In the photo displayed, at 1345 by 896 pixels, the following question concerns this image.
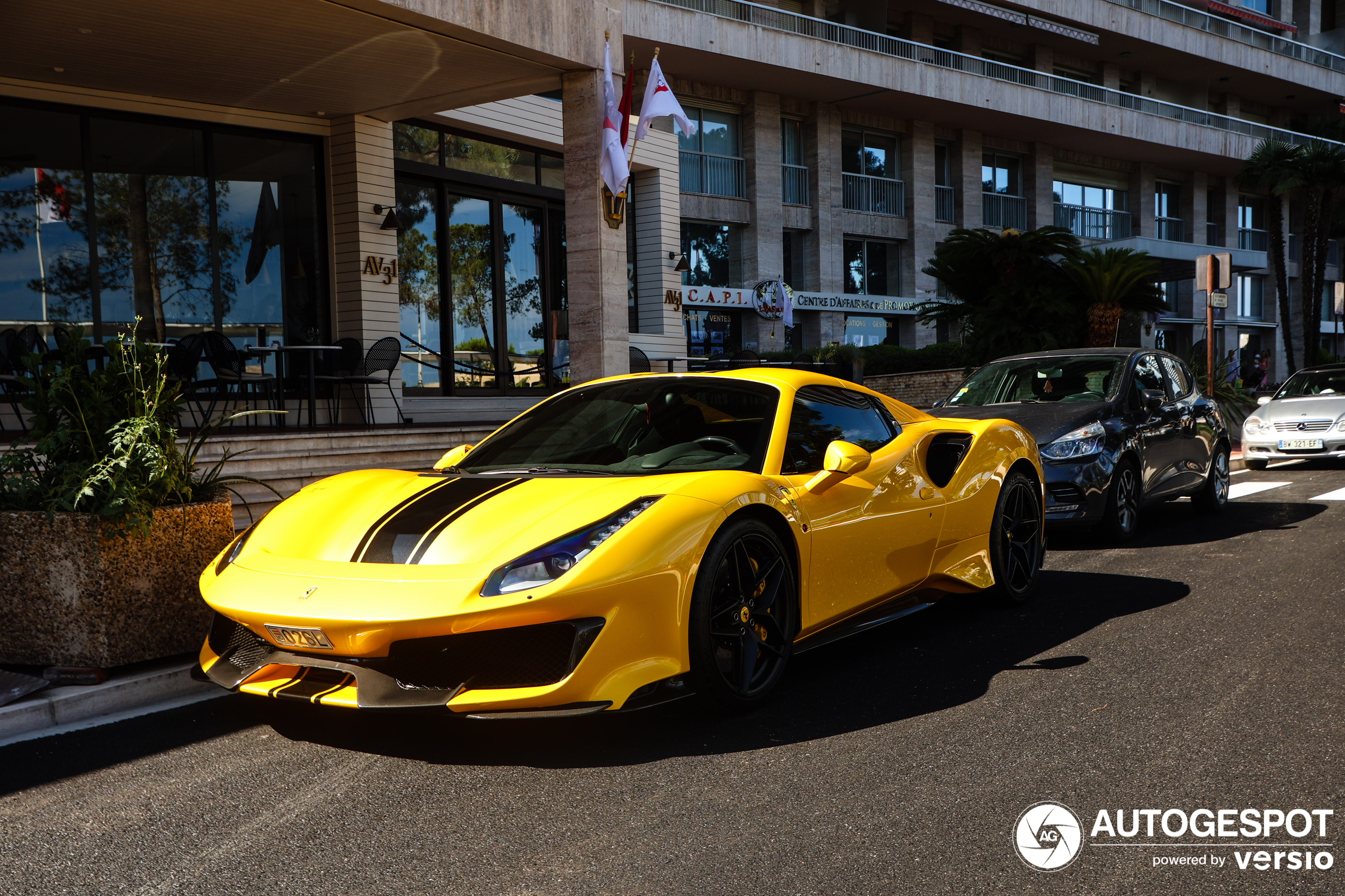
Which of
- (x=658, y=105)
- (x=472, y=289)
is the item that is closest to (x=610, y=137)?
(x=658, y=105)

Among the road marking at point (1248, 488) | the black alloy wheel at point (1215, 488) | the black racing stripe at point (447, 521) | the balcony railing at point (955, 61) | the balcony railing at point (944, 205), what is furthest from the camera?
the balcony railing at point (944, 205)

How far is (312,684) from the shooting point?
3.84 m

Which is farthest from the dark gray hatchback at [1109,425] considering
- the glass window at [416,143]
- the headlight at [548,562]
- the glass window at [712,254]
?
the glass window at [712,254]

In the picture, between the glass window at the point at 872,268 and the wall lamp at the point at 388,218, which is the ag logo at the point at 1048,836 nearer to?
the wall lamp at the point at 388,218

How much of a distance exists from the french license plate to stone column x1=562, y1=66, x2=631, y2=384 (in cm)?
717

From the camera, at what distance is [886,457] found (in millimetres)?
5238

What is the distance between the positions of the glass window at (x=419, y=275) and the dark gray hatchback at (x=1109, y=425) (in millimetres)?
7656

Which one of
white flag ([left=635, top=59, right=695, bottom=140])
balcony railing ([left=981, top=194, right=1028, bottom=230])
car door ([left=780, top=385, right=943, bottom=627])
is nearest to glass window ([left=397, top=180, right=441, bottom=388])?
white flag ([left=635, top=59, right=695, bottom=140])

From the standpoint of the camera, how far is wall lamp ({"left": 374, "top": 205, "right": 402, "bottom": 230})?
1347 cm

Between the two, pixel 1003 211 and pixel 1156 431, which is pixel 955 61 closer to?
pixel 1003 211

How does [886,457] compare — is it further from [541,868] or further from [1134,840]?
[541,868]

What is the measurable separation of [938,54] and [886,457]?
32.6 metres

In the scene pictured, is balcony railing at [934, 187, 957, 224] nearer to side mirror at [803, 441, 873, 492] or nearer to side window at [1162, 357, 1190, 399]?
side window at [1162, 357, 1190, 399]

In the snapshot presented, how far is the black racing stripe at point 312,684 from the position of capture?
3760 millimetres
